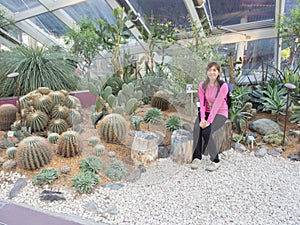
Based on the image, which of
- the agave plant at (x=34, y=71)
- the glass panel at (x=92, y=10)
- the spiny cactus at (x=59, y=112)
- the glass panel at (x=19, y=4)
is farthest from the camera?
the glass panel at (x=19, y=4)

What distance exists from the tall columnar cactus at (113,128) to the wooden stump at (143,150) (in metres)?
0.19

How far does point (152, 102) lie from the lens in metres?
3.34

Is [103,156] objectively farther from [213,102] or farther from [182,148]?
[213,102]

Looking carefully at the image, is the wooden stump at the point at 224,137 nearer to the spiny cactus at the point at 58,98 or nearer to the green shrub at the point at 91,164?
the green shrub at the point at 91,164

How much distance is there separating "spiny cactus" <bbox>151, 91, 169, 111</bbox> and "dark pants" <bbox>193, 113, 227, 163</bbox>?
24.3 inches

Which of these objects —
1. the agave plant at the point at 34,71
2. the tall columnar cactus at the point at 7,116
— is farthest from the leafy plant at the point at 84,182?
the agave plant at the point at 34,71

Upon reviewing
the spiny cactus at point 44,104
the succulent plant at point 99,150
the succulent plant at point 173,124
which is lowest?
the succulent plant at point 99,150

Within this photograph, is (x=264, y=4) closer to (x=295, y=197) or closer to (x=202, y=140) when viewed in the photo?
(x=202, y=140)

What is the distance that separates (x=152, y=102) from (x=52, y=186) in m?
1.67

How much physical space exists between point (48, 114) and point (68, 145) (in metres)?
0.81

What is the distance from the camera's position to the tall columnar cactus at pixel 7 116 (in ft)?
10.8

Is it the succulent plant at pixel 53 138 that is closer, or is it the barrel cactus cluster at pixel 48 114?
the succulent plant at pixel 53 138

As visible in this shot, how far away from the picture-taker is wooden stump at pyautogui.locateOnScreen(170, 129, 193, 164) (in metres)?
2.80

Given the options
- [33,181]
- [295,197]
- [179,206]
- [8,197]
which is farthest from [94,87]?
[295,197]
